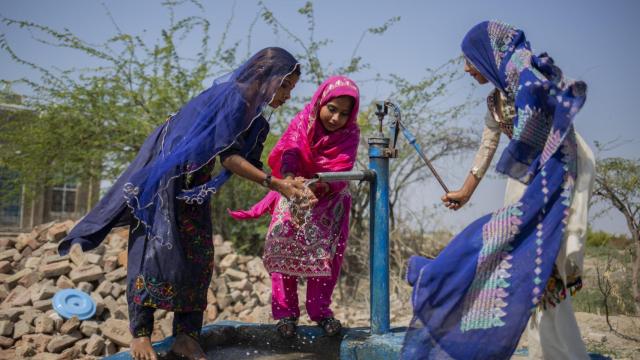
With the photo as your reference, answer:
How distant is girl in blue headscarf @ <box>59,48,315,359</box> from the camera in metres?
2.63

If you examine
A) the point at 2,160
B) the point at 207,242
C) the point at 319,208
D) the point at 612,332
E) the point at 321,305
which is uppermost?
the point at 2,160

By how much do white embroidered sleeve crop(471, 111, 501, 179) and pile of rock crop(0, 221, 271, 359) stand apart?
3010mm

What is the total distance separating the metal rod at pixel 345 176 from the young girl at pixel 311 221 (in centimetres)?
25

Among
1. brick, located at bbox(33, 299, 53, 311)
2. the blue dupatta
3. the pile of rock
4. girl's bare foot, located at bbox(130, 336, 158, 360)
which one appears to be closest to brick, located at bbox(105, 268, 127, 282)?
the pile of rock

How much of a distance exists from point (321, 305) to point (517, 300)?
4.24 feet

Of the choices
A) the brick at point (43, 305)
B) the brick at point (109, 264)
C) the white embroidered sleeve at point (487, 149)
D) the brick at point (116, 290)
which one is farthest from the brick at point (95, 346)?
the white embroidered sleeve at point (487, 149)

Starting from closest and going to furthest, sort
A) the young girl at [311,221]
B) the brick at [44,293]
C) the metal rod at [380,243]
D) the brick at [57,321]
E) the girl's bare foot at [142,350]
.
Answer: the girl's bare foot at [142,350] → the metal rod at [380,243] → the young girl at [311,221] → the brick at [57,321] → the brick at [44,293]

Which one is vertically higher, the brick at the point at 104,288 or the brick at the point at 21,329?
the brick at the point at 104,288

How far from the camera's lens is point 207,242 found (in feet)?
9.34

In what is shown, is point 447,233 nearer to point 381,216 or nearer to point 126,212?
point 381,216

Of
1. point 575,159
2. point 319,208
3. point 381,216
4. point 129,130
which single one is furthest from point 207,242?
point 129,130

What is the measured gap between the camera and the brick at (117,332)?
14.4 feet

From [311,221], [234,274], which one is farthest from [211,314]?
[311,221]

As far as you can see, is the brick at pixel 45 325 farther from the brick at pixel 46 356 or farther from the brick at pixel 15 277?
the brick at pixel 15 277
